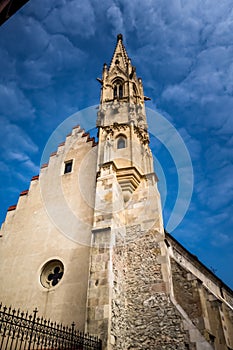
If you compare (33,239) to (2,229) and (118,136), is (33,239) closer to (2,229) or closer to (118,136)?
(2,229)

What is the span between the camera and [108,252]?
30.1 ft

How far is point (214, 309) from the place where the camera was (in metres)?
11.6

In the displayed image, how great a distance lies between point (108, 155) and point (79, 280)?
575cm

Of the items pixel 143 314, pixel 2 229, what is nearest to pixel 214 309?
pixel 143 314

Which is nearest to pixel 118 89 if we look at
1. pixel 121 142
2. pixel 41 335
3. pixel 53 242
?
pixel 121 142

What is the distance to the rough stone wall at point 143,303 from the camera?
8.14m

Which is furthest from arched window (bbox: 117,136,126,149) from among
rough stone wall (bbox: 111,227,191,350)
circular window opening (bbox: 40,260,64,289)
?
circular window opening (bbox: 40,260,64,289)

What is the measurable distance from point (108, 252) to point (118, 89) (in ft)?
37.4

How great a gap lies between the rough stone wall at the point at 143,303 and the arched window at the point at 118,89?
963 cm

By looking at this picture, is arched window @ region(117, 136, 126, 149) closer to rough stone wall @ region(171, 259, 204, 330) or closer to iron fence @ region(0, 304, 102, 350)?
rough stone wall @ region(171, 259, 204, 330)

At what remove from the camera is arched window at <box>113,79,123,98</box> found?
55.4 ft

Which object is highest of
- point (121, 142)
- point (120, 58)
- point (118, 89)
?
point (120, 58)

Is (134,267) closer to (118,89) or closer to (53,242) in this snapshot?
(53,242)

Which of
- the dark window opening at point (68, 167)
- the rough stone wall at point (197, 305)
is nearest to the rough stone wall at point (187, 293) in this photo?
the rough stone wall at point (197, 305)
